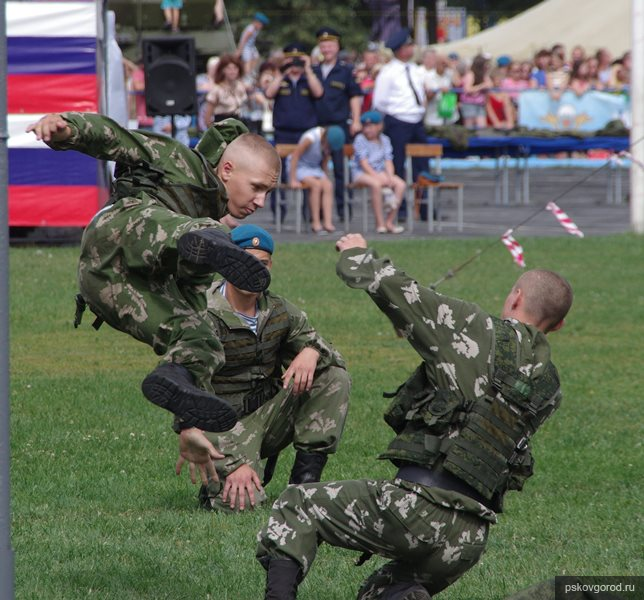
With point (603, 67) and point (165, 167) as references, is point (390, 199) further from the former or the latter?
point (165, 167)

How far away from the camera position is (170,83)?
18672 mm

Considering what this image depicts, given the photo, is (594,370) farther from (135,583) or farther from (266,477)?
(135,583)

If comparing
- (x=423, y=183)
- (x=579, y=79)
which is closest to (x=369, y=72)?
(x=579, y=79)

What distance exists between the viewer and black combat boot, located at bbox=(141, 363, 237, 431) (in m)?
5.27

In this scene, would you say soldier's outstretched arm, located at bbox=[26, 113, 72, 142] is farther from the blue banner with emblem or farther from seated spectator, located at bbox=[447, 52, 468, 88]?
seated spectator, located at bbox=[447, 52, 468, 88]

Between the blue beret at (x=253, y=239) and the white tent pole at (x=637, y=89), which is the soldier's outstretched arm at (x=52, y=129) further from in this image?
the white tent pole at (x=637, y=89)

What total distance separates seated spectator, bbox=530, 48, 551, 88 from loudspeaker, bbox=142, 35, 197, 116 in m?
15.4

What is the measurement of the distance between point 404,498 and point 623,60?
26511mm

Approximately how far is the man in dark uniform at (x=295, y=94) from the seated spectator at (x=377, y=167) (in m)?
0.83

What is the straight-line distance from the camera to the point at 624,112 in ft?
96.7

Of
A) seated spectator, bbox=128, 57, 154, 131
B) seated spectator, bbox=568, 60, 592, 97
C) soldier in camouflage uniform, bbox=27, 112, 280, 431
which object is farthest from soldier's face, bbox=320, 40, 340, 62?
soldier in camouflage uniform, bbox=27, 112, 280, 431

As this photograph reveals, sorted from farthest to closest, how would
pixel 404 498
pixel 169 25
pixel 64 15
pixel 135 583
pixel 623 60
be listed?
pixel 623 60 → pixel 169 25 → pixel 64 15 → pixel 135 583 → pixel 404 498

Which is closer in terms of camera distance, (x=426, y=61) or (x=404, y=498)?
(x=404, y=498)

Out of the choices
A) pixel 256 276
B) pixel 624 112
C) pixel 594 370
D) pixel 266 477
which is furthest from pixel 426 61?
pixel 256 276
